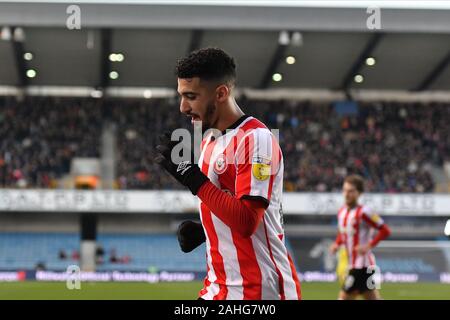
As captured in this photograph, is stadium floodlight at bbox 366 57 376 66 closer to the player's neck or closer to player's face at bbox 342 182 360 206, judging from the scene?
player's face at bbox 342 182 360 206

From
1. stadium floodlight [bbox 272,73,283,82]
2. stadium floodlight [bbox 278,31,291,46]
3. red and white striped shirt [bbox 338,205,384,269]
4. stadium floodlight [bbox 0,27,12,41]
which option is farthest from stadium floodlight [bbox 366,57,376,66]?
red and white striped shirt [bbox 338,205,384,269]

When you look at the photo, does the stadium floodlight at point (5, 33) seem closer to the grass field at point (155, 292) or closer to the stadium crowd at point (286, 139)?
the stadium crowd at point (286, 139)

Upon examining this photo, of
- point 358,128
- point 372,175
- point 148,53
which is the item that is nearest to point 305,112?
point 358,128

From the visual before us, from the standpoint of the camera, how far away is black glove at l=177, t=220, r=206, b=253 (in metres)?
4.05

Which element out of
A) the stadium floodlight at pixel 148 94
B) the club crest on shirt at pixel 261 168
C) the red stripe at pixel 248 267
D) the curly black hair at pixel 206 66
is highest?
the stadium floodlight at pixel 148 94

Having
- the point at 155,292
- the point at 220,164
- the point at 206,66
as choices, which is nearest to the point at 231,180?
the point at 220,164

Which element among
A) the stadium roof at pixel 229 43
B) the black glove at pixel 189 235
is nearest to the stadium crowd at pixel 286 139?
the stadium roof at pixel 229 43

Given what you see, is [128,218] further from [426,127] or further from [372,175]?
[426,127]

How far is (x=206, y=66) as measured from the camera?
3.76 m

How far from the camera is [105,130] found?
3425 cm

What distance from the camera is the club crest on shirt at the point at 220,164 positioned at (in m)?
3.82

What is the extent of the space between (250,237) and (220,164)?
384 mm

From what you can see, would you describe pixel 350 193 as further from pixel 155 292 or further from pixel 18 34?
Result: pixel 18 34

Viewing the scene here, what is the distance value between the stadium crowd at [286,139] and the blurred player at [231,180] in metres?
27.6
